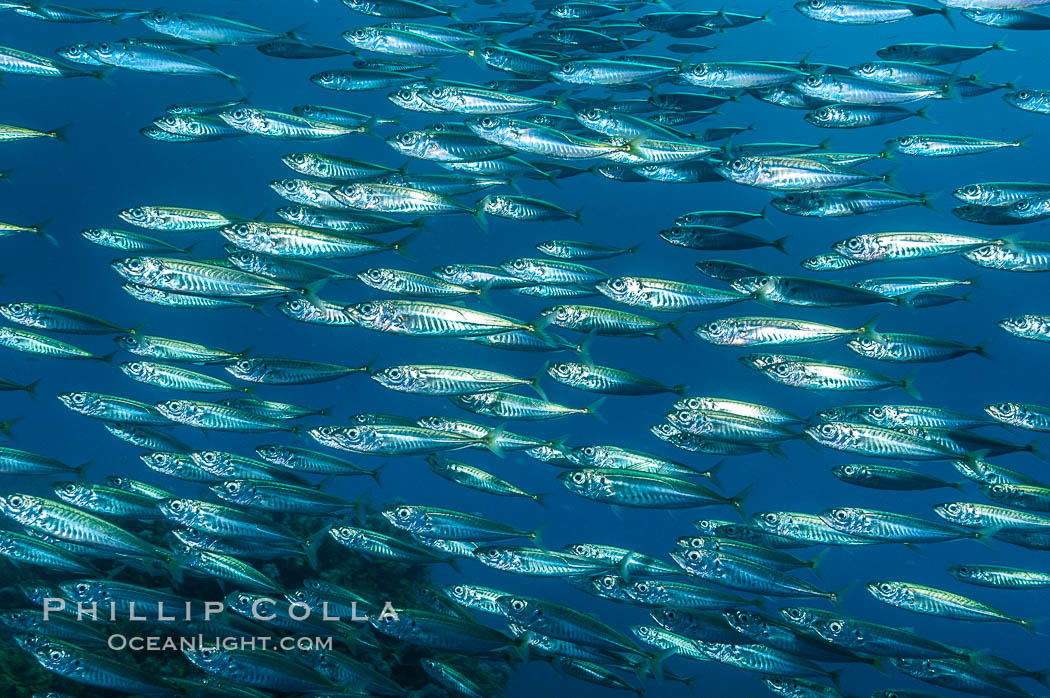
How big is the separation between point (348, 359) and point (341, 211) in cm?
1786

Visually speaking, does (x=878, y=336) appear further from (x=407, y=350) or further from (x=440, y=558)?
(x=407, y=350)

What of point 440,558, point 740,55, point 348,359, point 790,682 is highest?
point 740,55

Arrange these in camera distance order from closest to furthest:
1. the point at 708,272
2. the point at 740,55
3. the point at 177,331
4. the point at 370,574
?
the point at 708,272, the point at 370,574, the point at 177,331, the point at 740,55

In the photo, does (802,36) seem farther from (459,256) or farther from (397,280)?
(397,280)

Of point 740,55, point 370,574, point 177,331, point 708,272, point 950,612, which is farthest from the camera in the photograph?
point 740,55

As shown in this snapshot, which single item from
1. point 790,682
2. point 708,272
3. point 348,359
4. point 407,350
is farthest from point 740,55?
point 790,682

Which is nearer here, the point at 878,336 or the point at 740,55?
the point at 878,336

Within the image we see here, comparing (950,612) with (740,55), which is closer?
(950,612)

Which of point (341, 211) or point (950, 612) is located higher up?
point (341, 211)

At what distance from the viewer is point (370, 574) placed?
7.50 m

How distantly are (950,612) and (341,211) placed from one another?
177 inches

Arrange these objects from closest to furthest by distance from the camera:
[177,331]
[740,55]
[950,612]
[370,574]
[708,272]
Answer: [950,612], [708,272], [370,574], [177,331], [740,55]

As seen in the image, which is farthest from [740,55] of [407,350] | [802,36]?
[407,350]

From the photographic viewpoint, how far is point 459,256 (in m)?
21.7
